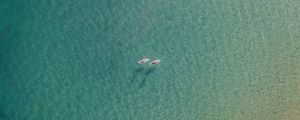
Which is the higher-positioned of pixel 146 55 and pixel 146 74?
pixel 146 55

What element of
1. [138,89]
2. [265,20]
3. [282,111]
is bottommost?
[282,111]

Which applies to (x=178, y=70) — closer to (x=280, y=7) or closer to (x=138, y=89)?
(x=138, y=89)

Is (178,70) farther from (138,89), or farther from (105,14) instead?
(105,14)

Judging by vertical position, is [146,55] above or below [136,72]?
above

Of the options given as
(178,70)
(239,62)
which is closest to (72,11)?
(178,70)

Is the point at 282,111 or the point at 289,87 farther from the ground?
the point at 289,87

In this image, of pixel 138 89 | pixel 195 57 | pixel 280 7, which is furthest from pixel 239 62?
pixel 138 89
